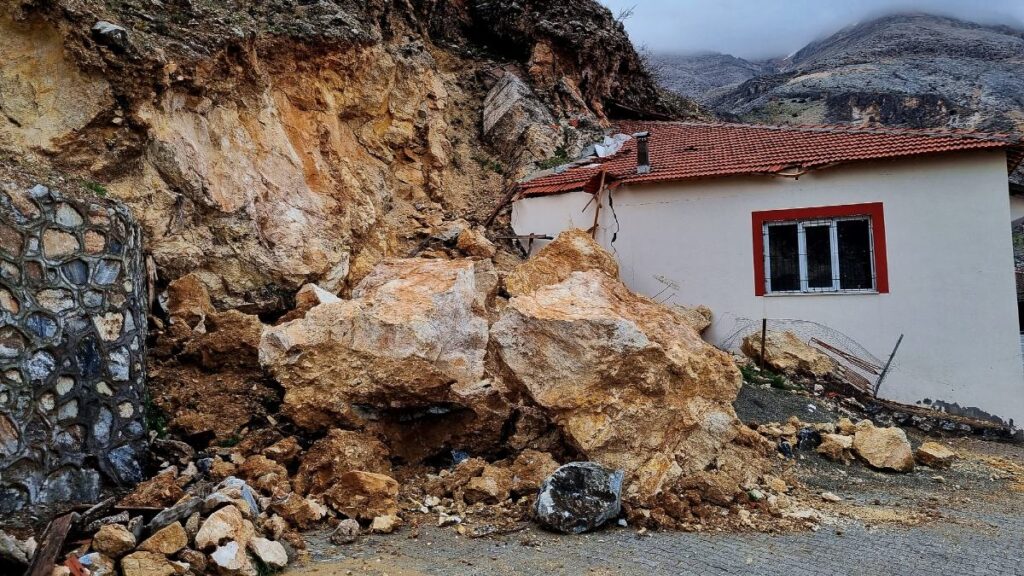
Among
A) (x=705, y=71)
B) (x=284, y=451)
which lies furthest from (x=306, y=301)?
(x=705, y=71)

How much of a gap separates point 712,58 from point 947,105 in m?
31.6

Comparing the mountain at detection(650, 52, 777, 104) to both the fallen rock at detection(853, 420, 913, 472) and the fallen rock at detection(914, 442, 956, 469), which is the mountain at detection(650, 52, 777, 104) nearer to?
the fallen rock at detection(914, 442, 956, 469)

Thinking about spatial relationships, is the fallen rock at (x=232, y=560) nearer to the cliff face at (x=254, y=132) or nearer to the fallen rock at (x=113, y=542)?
the fallen rock at (x=113, y=542)

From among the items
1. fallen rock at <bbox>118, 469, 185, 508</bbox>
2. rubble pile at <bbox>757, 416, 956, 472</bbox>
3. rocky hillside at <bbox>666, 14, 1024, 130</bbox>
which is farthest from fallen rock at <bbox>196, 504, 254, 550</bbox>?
rocky hillside at <bbox>666, 14, 1024, 130</bbox>

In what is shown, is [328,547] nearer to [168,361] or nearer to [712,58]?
[168,361]

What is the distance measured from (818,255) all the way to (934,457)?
3.81m

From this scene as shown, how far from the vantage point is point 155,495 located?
4281mm

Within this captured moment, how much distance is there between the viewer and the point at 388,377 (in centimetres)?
529

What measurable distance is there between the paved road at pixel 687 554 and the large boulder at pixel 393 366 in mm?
1356

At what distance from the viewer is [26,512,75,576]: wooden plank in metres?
3.27

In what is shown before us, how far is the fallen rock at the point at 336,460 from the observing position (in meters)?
4.76

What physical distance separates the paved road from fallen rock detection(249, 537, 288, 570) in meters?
0.11

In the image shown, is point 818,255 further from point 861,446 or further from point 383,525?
point 383,525

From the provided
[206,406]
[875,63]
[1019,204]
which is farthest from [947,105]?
[206,406]
